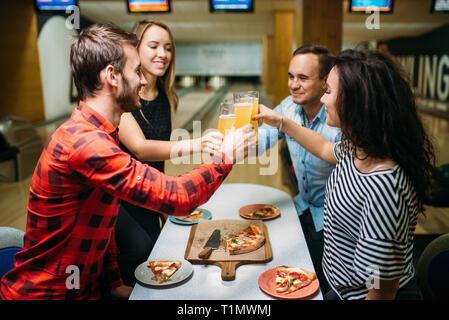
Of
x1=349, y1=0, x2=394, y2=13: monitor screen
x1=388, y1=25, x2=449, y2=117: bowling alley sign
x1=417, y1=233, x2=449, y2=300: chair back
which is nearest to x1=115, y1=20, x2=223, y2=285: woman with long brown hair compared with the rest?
x1=417, y1=233, x2=449, y2=300: chair back

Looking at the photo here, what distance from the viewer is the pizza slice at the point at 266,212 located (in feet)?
5.40

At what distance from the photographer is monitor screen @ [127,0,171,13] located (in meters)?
6.18

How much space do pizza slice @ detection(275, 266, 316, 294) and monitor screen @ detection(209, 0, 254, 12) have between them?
5.85m

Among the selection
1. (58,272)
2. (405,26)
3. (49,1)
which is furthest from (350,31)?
(58,272)

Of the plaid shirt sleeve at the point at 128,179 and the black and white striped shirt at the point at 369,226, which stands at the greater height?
the plaid shirt sleeve at the point at 128,179

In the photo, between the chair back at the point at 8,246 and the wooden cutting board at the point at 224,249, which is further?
the chair back at the point at 8,246

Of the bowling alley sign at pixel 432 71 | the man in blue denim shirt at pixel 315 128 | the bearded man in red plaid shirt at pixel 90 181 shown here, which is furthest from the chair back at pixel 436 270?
the bowling alley sign at pixel 432 71

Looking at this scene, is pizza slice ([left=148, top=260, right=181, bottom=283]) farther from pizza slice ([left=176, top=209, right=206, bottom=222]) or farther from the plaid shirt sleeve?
pizza slice ([left=176, top=209, right=206, bottom=222])

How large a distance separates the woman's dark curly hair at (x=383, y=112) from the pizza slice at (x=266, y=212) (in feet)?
1.93

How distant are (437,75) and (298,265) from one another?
11143 mm

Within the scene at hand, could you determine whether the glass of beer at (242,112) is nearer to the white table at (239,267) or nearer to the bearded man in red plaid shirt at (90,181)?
the bearded man in red plaid shirt at (90,181)

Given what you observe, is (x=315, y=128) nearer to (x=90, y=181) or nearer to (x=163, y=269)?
(x=163, y=269)

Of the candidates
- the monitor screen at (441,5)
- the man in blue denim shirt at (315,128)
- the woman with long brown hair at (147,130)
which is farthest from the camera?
the monitor screen at (441,5)
